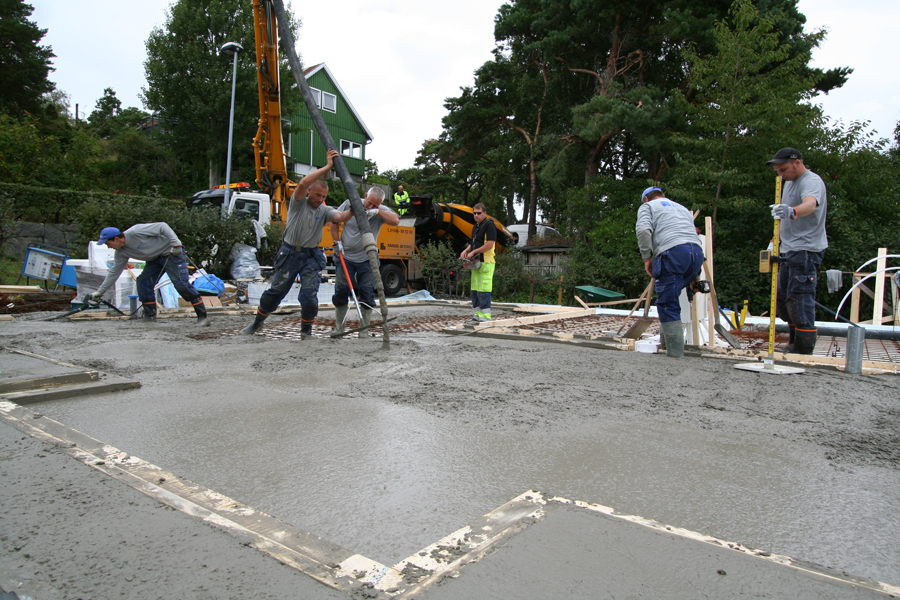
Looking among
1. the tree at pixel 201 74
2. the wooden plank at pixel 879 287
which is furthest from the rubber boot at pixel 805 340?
the tree at pixel 201 74

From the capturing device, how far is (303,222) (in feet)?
18.7

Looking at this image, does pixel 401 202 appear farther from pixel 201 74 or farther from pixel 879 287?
pixel 201 74

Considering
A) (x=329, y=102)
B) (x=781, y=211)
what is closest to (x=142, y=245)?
(x=781, y=211)

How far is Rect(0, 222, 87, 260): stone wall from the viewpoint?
13289 millimetres

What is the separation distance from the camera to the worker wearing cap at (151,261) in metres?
6.93

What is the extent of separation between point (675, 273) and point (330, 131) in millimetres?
27663

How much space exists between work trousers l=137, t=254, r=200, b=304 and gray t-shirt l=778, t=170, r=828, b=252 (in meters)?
6.97

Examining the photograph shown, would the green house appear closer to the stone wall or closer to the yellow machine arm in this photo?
the stone wall

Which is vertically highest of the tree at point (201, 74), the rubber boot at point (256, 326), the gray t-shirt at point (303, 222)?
the tree at point (201, 74)

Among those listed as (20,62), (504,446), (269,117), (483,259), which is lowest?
(504,446)

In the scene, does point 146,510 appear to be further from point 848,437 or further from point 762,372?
point 762,372

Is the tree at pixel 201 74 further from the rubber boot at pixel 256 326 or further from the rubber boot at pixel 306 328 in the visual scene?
the rubber boot at pixel 306 328

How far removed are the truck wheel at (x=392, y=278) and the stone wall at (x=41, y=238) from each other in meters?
7.79

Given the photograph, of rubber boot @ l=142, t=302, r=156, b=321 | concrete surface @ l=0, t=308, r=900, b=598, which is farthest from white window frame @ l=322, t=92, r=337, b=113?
concrete surface @ l=0, t=308, r=900, b=598
